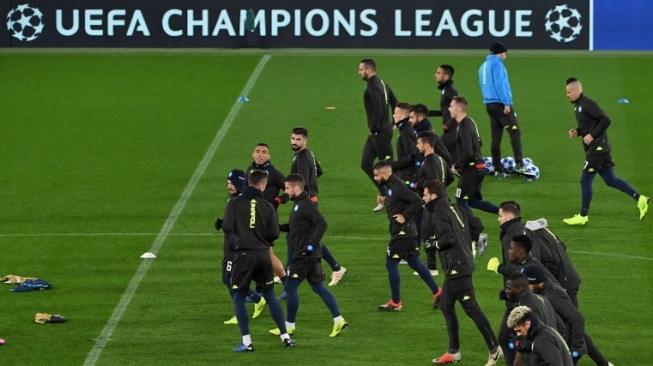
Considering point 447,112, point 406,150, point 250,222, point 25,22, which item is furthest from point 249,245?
point 25,22

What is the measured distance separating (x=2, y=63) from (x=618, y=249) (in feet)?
65.5

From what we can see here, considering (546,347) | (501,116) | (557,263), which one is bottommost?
(546,347)

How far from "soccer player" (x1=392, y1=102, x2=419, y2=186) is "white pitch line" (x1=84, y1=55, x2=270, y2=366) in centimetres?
383

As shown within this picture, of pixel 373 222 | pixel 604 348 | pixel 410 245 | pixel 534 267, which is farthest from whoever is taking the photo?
pixel 373 222

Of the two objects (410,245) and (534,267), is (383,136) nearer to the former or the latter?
(410,245)

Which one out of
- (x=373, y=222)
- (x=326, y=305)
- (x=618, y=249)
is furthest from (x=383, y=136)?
(x=326, y=305)

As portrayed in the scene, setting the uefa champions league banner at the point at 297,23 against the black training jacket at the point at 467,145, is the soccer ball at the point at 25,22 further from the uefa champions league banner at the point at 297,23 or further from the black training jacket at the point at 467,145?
the black training jacket at the point at 467,145

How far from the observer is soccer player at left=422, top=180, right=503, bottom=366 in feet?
64.5

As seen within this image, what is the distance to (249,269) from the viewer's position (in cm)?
2027

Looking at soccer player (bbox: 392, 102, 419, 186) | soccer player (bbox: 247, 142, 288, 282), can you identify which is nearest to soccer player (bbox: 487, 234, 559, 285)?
soccer player (bbox: 247, 142, 288, 282)

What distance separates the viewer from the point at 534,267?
704 inches

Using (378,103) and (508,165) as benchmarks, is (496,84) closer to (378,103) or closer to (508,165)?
(508,165)

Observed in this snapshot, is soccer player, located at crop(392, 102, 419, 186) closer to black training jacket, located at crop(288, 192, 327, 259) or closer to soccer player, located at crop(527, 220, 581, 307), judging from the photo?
black training jacket, located at crop(288, 192, 327, 259)

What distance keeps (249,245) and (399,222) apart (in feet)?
8.21
